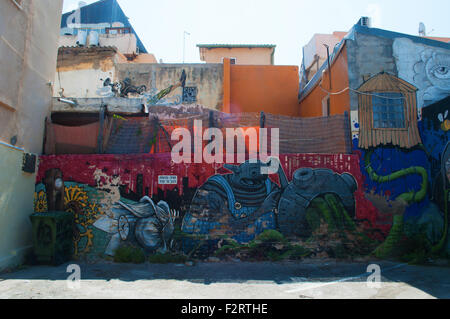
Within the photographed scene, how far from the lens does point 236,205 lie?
7.94 metres

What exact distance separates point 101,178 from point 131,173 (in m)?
0.80

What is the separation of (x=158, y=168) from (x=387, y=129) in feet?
20.4

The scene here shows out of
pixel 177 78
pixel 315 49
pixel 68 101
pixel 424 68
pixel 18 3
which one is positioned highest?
pixel 315 49

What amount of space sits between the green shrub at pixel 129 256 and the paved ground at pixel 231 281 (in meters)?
0.25

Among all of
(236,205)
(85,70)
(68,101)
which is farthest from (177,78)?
(236,205)

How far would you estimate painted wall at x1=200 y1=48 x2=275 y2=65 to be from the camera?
21.2 m

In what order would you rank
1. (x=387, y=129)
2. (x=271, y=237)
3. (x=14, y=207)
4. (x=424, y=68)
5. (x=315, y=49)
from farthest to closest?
1. (x=315, y=49)
2. (x=424, y=68)
3. (x=387, y=129)
4. (x=271, y=237)
5. (x=14, y=207)

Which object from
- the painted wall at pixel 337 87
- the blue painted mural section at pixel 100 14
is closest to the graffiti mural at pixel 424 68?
the painted wall at pixel 337 87

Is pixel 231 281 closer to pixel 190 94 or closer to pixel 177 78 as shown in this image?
pixel 190 94

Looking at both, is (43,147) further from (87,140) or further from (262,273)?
(262,273)

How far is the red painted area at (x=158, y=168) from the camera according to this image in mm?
8016
